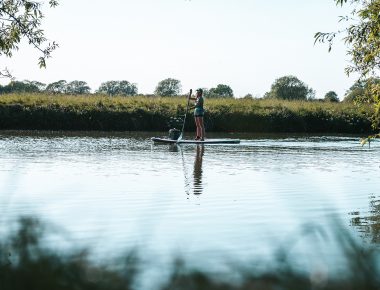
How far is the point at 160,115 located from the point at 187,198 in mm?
25465

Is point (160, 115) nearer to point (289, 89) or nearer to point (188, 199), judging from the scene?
point (188, 199)

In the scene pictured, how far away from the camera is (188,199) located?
936cm

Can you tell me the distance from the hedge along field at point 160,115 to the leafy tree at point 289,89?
80934 millimetres

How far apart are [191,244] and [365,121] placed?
34.8 m

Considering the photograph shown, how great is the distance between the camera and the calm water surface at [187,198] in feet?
20.6

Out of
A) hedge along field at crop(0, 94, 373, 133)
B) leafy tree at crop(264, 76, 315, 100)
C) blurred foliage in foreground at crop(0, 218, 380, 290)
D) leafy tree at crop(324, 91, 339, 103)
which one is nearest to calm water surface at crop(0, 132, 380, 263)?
blurred foliage in foreground at crop(0, 218, 380, 290)

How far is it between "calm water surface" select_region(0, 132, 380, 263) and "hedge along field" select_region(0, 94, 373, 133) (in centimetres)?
1581

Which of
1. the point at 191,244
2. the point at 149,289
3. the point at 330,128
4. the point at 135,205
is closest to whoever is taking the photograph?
the point at 149,289

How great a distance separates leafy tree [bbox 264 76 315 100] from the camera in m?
122

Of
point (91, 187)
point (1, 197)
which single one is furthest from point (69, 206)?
point (91, 187)

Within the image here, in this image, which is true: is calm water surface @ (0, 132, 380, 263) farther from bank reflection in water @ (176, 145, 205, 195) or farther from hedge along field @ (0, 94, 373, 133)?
hedge along field @ (0, 94, 373, 133)

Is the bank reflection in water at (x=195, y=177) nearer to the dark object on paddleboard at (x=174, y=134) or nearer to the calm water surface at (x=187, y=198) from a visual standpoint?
the calm water surface at (x=187, y=198)

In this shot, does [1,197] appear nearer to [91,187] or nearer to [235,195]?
[91,187]

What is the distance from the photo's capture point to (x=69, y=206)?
27.4 feet
